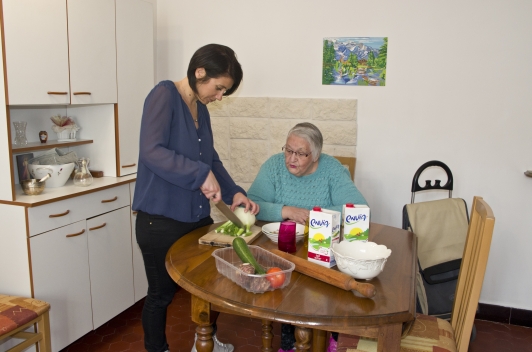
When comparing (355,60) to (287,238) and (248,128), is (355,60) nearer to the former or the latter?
(248,128)

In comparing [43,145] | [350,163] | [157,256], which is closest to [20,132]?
[43,145]

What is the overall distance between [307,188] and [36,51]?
4.90ft

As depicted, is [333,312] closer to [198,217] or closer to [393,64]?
[198,217]

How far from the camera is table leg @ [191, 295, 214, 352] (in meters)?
1.64

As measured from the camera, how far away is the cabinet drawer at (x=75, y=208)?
231 cm

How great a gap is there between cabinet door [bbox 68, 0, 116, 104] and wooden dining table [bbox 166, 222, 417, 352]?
4.42ft

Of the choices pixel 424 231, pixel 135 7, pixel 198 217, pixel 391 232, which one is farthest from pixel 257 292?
pixel 135 7

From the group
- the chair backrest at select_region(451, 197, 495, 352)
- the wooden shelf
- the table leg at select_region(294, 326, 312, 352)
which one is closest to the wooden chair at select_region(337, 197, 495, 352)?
the chair backrest at select_region(451, 197, 495, 352)

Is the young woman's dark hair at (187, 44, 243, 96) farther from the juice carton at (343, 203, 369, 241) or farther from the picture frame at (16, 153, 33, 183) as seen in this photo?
the picture frame at (16, 153, 33, 183)

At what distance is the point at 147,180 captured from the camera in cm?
201

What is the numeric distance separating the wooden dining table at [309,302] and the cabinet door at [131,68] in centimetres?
144

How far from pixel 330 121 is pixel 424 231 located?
3.44ft

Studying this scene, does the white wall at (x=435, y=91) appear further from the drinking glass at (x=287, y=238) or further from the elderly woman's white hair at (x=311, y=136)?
the drinking glass at (x=287, y=238)

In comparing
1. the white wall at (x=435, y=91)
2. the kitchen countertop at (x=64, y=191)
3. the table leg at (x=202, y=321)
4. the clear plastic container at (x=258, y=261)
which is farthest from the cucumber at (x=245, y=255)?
the white wall at (x=435, y=91)
